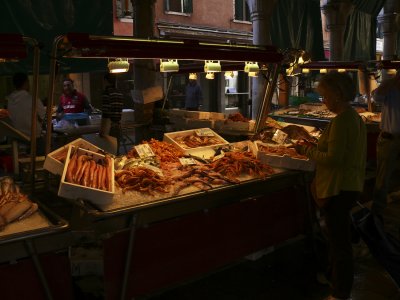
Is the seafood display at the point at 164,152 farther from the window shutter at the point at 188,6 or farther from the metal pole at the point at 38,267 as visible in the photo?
the window shutter at the point at 188,6

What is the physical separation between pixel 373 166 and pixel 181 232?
5.69 metres

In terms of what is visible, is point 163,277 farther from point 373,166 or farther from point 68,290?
point 373,166

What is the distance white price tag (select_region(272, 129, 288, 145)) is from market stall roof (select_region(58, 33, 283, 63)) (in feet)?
4.08

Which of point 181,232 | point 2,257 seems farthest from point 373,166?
point 2,257

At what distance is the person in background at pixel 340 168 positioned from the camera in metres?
3.48

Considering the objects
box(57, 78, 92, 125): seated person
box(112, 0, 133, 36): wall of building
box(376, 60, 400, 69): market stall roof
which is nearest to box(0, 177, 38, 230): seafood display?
box(57, 78, 92, 125): seated person

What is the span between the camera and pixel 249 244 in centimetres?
438

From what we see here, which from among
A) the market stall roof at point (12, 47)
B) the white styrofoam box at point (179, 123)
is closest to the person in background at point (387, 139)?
the white styrofoam box at point (179, 123)

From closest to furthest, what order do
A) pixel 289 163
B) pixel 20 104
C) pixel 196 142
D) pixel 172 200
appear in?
pixel 172 200, pixel 289 163, pixel 196 142, pixel 20 104

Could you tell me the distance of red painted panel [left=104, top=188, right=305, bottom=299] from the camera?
346 centimetres

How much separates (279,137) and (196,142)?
3.85 feet

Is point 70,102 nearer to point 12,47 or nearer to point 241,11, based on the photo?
point 12,47

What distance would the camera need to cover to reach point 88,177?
340cm

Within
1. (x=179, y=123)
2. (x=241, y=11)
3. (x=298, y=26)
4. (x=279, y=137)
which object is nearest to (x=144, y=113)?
(x=179, y=123)
